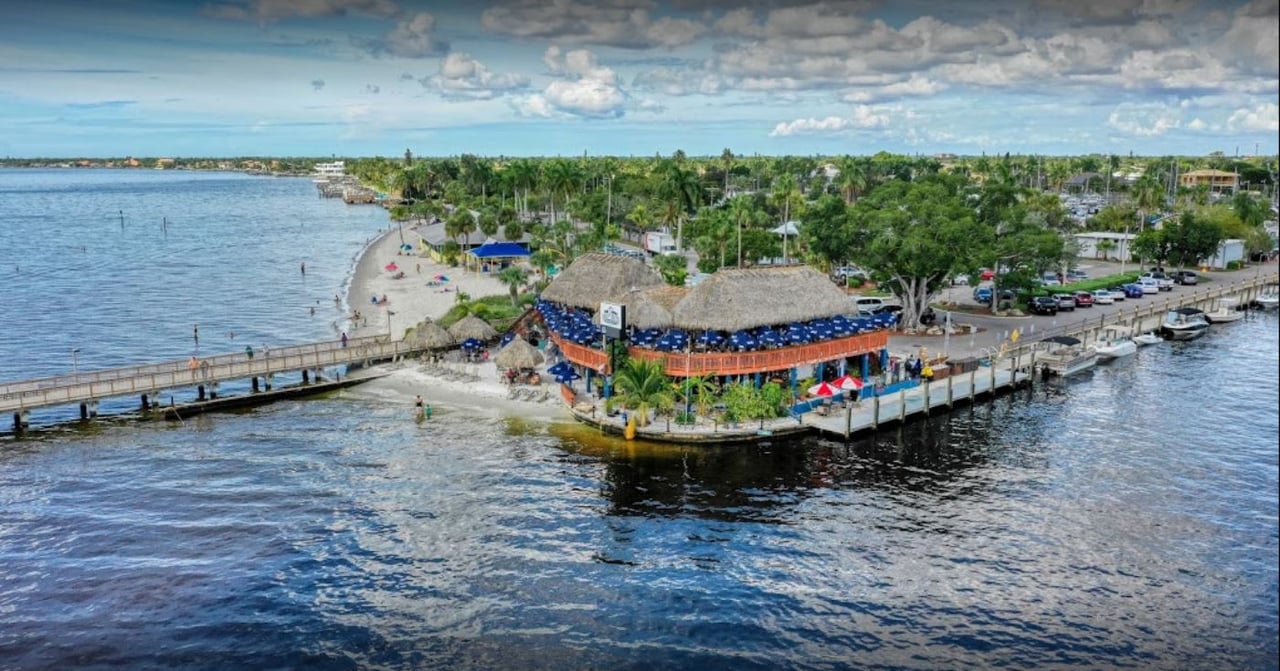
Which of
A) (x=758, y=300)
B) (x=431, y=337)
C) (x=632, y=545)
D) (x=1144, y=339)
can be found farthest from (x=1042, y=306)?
(x=632, y=545)

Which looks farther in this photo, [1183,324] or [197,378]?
[1183,324]

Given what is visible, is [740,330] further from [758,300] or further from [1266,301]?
[1266,301]

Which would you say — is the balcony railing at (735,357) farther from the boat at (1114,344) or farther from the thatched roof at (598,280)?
the boat at (1114,344)

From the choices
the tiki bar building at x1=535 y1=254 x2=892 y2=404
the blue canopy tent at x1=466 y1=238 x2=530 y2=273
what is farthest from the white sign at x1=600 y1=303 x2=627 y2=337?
the blue canopy tent at x1=466 y1=238 x2=530 y2=273

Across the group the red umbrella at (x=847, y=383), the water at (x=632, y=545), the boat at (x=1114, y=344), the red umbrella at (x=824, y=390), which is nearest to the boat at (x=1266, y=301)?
the boat at (x=1114, y=344)

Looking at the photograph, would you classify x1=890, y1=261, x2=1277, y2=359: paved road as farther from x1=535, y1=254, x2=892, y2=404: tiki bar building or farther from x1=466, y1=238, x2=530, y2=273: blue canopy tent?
x1=466, y1=238, x2=530, y2=273: blue canopy tent
